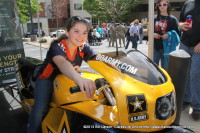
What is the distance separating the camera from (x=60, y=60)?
219cm

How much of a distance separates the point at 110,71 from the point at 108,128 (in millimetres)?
522

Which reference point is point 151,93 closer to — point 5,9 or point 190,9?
point 190,9

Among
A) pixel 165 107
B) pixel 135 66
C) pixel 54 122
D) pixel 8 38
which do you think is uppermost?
pixel 8 38

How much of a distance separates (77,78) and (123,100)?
1.58 ft

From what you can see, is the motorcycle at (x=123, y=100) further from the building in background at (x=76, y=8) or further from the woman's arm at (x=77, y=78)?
the building in background at (x=76, y=8)

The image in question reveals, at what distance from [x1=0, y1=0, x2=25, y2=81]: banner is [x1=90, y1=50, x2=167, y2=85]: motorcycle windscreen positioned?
480 cm

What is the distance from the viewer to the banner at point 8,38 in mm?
5922

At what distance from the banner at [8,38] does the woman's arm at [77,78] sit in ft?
14.4

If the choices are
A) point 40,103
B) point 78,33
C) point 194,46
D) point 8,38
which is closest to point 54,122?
point 40,103

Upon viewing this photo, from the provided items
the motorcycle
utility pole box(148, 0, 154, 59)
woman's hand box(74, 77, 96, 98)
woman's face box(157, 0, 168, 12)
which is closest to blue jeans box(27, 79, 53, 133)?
the motorcycle

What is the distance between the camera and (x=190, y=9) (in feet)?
11.6

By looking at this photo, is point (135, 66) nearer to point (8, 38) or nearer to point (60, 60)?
point (60, 60)

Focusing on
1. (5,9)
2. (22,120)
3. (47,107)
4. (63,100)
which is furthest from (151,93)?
(5,9)

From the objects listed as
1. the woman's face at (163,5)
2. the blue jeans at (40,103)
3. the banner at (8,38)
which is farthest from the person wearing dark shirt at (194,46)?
the banner at (8,38)
